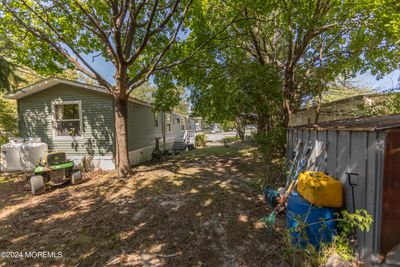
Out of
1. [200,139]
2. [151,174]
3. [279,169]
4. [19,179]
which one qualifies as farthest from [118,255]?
[200,139]

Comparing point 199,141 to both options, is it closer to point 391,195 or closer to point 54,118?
point 54,118

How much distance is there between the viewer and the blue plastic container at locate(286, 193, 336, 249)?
2859 millimetres

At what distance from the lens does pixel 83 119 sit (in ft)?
29.3

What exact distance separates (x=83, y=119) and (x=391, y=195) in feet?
32.8

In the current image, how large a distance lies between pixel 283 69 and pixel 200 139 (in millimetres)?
12221

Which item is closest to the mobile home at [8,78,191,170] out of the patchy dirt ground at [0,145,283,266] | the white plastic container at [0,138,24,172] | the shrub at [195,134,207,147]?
the white plastic container at [0,138,24,172]

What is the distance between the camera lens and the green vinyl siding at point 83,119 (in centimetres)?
874

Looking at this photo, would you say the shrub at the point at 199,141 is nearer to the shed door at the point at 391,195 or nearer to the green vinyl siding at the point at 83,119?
the green vinyl siding at the point at 83,119

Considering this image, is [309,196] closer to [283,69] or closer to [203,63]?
[283,69]

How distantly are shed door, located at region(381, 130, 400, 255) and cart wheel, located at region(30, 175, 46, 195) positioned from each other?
7.61 metres

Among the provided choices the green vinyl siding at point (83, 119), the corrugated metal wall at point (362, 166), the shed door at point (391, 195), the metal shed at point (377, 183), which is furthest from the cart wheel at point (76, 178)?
the shed door at point (391, 195)

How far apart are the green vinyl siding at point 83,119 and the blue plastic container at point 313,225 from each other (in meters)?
7.80

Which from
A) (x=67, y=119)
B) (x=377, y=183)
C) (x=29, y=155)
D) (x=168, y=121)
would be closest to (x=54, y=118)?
(x=67, y=119)

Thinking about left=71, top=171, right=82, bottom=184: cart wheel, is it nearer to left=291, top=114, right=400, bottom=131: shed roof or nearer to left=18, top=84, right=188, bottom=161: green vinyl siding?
left=18, top=84, right=188, bottom=161: green vinyl siding
